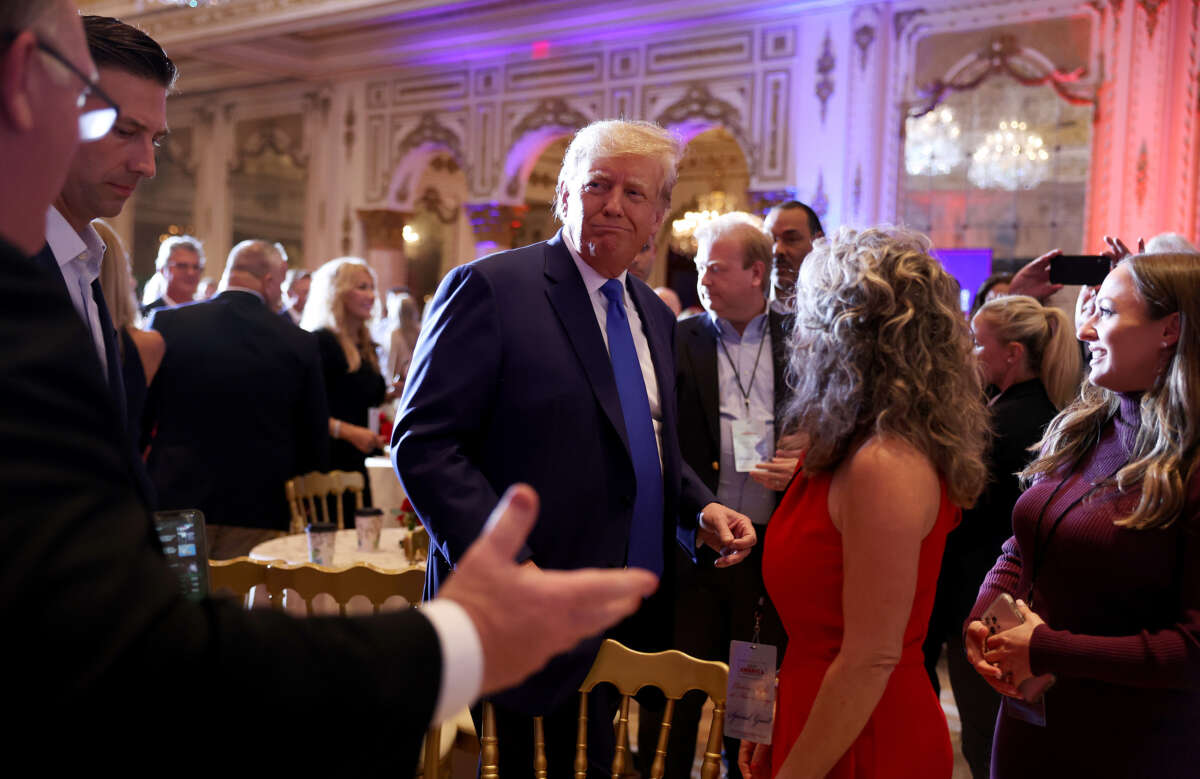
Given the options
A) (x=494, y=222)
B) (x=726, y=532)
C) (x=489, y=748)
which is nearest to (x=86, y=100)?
(x=489, y=748)

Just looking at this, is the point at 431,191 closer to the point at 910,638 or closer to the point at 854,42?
the point at 854,42

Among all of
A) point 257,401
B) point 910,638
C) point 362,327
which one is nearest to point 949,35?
point 362,327

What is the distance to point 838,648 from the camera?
4.81ft

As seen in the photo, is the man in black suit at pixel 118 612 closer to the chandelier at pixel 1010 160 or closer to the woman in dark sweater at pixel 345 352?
the woman in dark sweater at pixel 345 352

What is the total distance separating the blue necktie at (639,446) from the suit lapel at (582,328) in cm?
5

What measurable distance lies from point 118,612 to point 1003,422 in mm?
2675

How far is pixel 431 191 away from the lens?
12.4 metres

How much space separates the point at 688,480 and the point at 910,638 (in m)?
0.67

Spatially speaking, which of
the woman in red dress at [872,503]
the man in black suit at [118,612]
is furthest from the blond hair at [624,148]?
the man in black suit at [118,612]

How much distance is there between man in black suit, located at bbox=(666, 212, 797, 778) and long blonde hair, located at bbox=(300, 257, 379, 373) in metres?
1.98

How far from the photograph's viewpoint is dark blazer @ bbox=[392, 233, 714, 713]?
5.45ft

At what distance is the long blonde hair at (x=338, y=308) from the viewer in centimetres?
448

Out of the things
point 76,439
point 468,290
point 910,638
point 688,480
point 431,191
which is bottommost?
point 910,638

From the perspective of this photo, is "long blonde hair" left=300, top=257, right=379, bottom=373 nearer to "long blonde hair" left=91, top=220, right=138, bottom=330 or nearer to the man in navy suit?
"long blonde hair" left=91, top=220, right=138, bottom=330
